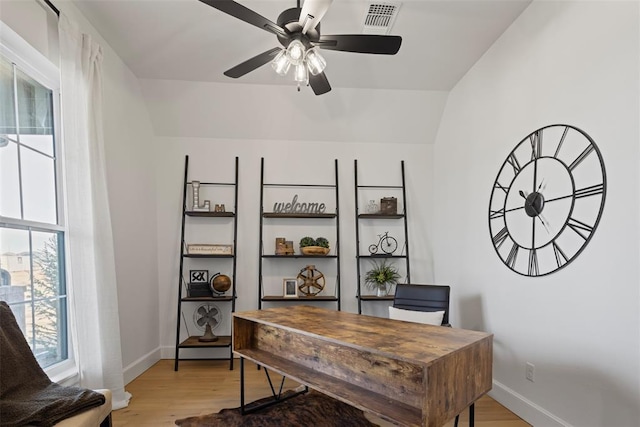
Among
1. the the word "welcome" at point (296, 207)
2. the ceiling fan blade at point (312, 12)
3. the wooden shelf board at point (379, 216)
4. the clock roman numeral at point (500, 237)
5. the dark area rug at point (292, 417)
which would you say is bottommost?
the dark area rug at point (292, 417)

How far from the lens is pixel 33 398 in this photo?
1.58 m

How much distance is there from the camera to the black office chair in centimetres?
291

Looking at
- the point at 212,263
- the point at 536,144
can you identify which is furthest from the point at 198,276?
the point at 536,144

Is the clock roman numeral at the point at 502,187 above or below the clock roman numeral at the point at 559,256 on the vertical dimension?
above

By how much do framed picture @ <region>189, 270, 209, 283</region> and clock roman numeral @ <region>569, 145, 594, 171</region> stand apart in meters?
3.46

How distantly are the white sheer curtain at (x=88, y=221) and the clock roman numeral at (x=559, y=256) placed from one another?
311cm

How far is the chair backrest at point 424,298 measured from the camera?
9.55ft

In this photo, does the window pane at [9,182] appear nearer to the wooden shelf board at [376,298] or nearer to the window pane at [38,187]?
the window pane at [38,187]

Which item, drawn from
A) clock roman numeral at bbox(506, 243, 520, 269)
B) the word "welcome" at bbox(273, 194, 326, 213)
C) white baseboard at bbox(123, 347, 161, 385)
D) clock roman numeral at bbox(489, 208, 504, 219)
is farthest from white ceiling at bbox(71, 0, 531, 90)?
white baseboard at bbox(123, 347, 161, 385)

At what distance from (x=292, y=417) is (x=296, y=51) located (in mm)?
2417

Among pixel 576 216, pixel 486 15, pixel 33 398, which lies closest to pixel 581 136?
pixel 576 216

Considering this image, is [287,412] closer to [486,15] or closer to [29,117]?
[29,117]

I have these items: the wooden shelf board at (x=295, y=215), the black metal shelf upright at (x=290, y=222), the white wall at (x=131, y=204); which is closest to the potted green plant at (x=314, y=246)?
the black metal shelf upright at (x=290, y=222)

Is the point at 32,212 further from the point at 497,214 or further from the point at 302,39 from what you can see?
the point at 497,214
